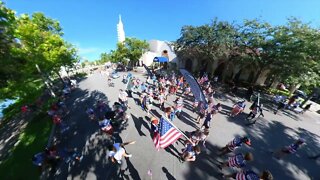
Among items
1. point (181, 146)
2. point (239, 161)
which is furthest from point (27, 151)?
point (239, 161)

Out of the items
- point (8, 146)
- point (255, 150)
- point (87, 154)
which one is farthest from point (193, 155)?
point (8, 146)

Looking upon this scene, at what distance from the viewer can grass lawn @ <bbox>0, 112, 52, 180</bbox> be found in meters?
6.97

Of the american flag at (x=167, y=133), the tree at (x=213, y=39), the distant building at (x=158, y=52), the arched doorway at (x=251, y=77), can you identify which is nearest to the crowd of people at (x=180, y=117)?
the american flag at (x=167, y=133)

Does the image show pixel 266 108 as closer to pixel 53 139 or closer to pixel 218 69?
pixel 218 69

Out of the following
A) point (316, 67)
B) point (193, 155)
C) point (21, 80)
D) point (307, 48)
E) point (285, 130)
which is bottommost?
→ point (285, 130)

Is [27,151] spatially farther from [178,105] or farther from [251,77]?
[251,77]

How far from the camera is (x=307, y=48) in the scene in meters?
13.1

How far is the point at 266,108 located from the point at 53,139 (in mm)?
18513

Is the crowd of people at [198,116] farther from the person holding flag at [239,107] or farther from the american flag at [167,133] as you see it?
the american flag at [167,133]

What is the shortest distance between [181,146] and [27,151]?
9.05 m

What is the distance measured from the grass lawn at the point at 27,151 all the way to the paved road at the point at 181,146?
1.37 m

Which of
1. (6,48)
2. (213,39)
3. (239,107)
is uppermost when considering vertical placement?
(213,39)

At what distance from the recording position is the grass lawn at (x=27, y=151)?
6969mm

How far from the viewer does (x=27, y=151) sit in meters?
8.48
